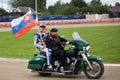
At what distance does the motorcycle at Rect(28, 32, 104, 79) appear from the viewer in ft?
35.3

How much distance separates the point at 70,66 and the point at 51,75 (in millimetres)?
1085

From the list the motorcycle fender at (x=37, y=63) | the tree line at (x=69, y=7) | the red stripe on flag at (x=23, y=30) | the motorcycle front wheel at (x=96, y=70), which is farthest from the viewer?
the tree line at (x=69, y=7)

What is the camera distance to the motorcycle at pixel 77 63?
1077cm

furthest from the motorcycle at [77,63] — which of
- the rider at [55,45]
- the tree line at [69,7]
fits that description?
the tree line at [69,7]

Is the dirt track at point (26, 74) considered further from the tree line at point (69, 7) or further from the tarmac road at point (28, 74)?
the tree line at point (69, 7)

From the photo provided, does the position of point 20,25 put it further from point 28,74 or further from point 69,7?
point 69,7

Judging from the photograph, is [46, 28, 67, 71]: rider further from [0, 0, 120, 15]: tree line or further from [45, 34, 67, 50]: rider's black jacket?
[0, 0, 120, 15]: tree line

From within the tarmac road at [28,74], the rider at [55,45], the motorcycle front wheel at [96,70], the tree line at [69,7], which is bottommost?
the tree line at [69,7]

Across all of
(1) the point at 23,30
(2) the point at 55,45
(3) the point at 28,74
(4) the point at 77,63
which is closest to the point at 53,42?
(2) the point at 55,45

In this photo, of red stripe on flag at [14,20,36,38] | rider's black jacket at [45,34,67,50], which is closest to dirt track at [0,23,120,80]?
rider's black jacket at [45,34,67,50]

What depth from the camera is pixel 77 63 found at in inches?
435

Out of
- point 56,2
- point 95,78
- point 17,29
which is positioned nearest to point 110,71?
point 95,78

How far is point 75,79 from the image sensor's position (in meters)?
11.0

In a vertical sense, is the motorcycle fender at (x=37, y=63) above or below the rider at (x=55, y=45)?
below
